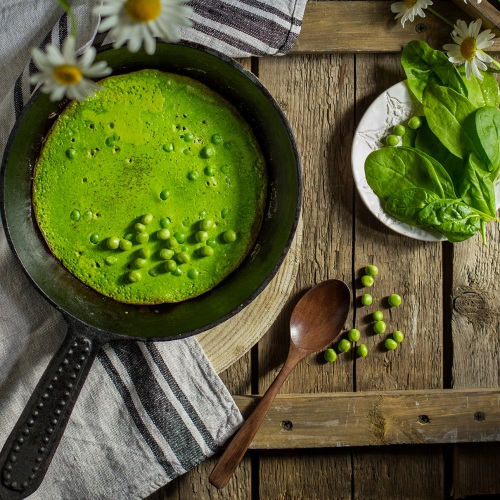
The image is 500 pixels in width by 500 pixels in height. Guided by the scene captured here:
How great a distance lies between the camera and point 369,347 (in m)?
1.60

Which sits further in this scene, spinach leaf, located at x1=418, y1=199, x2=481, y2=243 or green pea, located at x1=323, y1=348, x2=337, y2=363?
green pea, located at x1=323, y1=348, x2=337, y2=363

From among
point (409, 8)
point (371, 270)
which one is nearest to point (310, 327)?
point (371, 270)

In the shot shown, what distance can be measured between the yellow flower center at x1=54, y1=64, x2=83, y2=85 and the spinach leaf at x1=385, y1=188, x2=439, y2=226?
749 mm

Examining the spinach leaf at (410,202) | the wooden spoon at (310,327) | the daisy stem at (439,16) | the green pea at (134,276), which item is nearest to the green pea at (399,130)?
the spinach leaf at (410,202)

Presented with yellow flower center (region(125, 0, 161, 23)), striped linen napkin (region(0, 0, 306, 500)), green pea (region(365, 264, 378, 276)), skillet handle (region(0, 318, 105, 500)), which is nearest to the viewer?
yellow flower center (region(125, 0, 161, 23))

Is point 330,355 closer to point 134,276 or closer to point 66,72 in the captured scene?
point 134,276

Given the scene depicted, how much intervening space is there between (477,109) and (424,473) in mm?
891

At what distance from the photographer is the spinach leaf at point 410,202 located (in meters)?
1.46

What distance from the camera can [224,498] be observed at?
5.19ft

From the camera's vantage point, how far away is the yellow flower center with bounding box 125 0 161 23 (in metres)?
1.02

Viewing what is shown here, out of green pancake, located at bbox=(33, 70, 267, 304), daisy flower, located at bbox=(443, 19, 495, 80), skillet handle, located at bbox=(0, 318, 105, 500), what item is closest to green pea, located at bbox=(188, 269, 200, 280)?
green pancake, located at bbox=(33, 70, 267, 304)

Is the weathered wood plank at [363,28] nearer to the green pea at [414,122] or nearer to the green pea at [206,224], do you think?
the green pea at [414,122]

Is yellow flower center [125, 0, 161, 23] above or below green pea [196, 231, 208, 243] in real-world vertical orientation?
above

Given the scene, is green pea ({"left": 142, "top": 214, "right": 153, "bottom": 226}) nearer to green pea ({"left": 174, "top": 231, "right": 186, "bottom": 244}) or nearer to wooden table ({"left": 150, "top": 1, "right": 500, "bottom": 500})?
green pea ({"left": 174, "top": 231, "right": 186, "bottom": 244})
